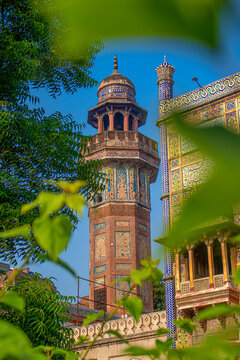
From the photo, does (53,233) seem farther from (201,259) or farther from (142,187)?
(142,187)

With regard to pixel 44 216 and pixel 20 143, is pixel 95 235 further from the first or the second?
pixel 44 216

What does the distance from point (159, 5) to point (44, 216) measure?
0.35m

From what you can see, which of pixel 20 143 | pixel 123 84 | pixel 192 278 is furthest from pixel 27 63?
pixel 123 84

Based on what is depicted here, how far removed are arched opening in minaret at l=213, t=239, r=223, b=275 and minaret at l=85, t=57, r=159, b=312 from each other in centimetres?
650

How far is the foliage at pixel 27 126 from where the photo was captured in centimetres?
612

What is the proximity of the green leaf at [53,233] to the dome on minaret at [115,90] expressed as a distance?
62.6 ft

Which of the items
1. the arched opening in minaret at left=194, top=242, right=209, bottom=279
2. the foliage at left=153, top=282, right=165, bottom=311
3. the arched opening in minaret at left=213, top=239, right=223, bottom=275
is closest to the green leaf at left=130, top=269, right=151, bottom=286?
the arched opening in minaret at left=213, top=239, right=223, bottom=275

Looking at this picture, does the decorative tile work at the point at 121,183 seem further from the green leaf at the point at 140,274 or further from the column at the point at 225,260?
the green leaf at the point at 140,274

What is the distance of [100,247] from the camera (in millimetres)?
17609

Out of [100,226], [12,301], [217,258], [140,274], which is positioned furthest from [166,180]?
[12,301]

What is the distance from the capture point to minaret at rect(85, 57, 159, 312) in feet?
56.3

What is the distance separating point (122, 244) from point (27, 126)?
38.0 feet

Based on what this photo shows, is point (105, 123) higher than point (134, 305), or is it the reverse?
point (105, 123)

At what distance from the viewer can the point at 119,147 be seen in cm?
1844
